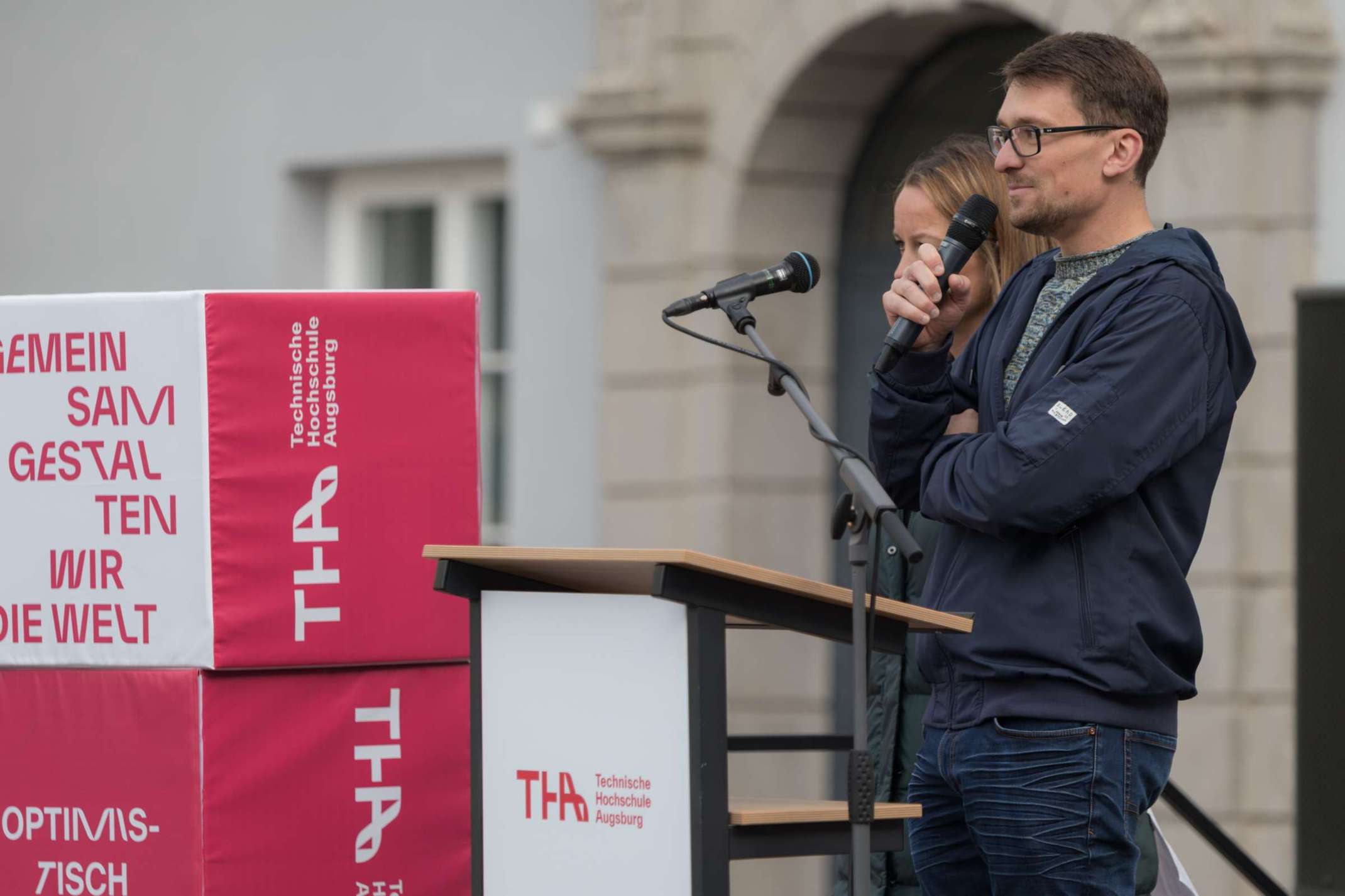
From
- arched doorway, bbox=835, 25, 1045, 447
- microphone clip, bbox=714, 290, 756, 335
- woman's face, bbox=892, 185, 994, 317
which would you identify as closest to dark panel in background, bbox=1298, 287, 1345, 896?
woman's face, bbox=892, 185, 994, 317

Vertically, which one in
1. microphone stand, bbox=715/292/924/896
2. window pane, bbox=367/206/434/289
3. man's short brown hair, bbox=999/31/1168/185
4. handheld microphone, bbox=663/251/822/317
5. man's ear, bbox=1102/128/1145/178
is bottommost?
microphone stand, bbox=715/292/924/896

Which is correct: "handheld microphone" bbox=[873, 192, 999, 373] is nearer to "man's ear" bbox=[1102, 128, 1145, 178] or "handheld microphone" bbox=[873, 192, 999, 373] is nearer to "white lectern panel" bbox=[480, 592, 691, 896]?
"man's ear" bbox=[1102, 128, 1145, 178]

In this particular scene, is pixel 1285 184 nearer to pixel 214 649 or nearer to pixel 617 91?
pixel 617 91

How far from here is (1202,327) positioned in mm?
3016

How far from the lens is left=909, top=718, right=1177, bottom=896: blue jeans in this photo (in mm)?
2951

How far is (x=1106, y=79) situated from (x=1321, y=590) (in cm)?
204

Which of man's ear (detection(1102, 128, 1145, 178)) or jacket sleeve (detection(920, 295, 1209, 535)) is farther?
man's ear (detection(1102, 128, 1145, 178))

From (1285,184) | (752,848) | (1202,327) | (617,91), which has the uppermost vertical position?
(617,91)

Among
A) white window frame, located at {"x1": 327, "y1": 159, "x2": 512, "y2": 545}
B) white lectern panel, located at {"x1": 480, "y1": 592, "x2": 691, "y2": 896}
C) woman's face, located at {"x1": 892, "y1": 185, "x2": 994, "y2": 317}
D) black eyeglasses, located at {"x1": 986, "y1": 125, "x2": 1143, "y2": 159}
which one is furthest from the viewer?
white window frame, located at {"x1": 327, "y1": 159, "x2": 512, "y2": 545}

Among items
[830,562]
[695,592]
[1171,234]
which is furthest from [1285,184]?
[695,592]

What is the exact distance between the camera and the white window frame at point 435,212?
8547 mm

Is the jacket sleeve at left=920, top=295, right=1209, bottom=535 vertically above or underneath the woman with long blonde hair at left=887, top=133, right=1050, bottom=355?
underneath

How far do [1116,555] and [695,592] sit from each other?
57 cm

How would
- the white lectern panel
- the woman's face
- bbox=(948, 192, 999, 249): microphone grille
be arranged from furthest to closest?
the woman's face, bbox=(948, 192, 999, 249): microphone grille, the white lectern panel
